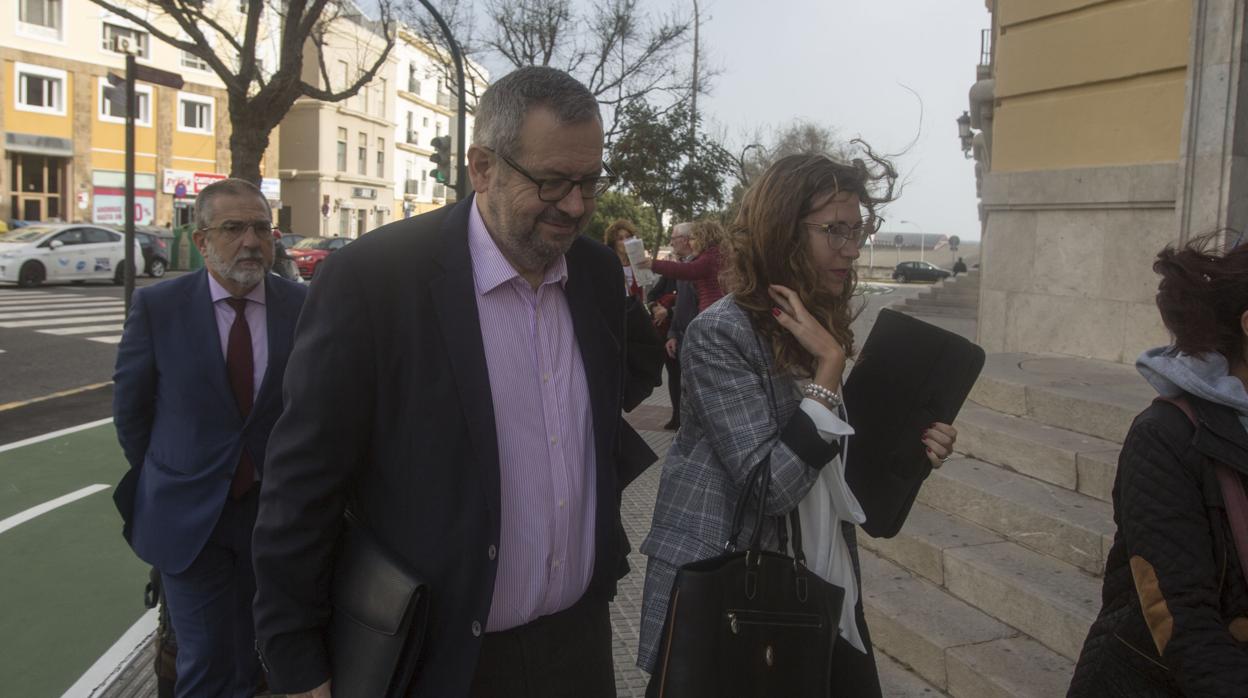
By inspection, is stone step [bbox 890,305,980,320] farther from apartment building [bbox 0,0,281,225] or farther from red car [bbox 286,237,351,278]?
apartment building [bbox 0,0,281,225]

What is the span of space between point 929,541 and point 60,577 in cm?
441

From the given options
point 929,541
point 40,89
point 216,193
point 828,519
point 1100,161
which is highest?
point 40,89

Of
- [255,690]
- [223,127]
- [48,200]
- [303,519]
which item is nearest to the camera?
[303,519]

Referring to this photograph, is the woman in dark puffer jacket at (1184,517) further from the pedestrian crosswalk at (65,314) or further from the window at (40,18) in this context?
the window at (40,18)

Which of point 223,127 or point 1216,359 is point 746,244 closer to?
point 1216,359

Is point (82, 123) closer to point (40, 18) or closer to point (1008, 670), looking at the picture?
point (40, 18)

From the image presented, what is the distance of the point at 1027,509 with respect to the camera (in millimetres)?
4547

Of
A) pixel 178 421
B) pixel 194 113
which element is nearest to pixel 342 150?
pixel 194 113

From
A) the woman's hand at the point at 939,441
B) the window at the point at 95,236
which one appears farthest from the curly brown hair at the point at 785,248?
the window at the point at 95,236

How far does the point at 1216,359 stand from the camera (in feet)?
7.06

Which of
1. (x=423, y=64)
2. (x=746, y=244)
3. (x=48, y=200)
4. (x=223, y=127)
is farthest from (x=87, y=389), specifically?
(x=423, y=64)

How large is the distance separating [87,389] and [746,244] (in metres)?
10.8

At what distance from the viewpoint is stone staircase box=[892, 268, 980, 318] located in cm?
1579

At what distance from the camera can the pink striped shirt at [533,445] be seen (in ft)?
6.70
